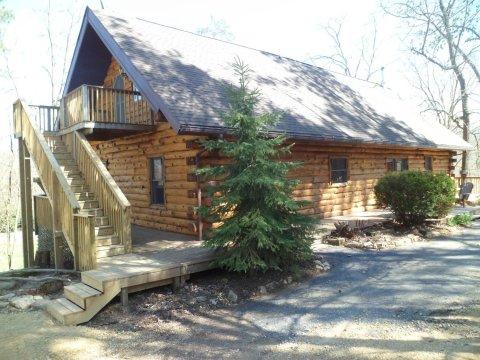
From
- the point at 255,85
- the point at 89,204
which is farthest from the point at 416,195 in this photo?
the point at 89,204

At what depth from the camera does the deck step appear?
725 centimetres

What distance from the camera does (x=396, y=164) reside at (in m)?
15.2

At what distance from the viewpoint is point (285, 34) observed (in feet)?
90.1

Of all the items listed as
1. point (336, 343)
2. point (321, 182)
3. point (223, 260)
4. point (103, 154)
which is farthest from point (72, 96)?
point (336, 343)

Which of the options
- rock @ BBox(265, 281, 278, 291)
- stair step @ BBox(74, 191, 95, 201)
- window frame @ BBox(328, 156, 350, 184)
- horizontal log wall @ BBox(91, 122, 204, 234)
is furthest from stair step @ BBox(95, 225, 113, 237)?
window frame @ BBox(328, 156, 350, 184)

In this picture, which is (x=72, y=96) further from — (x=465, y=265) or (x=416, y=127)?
(x=416, y=127)

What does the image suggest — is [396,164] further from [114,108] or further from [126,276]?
[126,276]

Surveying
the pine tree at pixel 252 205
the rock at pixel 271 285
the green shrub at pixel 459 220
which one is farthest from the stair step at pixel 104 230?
the green shrub at pixel 459 220

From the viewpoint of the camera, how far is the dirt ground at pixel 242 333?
13.5 feet

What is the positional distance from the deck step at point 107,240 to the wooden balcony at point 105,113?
9.99ft

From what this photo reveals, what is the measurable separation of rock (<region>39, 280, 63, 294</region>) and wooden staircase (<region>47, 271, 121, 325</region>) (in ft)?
3.68

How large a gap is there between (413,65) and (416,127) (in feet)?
54.8

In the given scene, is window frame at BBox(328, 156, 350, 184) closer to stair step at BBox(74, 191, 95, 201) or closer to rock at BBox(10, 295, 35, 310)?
stair step at BBox(74, 191, 95, 201)

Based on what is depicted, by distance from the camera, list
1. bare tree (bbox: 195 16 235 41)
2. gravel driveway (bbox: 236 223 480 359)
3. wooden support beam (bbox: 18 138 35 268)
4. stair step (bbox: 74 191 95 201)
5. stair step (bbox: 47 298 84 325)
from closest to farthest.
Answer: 1. gravel driveway (bbox: 236 223 480 359)
2. stair step (bbox: 47 298 84 325)
3. stair step (bbox: 74 191 95 201)
4. wooden support beam (bbox: 18 138 35 268)
5. bare tree (bbox: 195 16 235 41)
